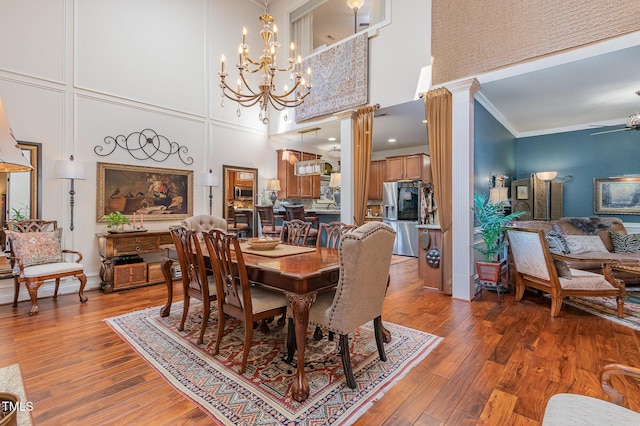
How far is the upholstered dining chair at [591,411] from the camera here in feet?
3.23

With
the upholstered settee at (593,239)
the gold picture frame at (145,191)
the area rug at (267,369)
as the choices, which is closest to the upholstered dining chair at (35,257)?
the gold picture frame at (145,191)

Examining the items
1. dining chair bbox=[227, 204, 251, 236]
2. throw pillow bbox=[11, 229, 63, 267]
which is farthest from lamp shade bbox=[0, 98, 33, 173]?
dining chair bbox=[227, 204, 251, 236]

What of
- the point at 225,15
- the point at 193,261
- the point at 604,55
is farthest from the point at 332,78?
the point at 193,261

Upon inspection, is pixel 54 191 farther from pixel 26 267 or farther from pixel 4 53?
pixel 4 53

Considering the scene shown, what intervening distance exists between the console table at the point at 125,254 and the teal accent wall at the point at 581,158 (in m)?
7.60

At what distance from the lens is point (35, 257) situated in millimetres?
3607

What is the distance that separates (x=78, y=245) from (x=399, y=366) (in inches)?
180

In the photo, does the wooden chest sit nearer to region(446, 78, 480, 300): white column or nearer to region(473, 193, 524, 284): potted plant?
region(446, 78, 480, 300): white column

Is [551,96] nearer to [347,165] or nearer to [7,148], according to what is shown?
[347,165]

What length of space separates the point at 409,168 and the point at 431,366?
5464 mm

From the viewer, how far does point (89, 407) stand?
1.78m

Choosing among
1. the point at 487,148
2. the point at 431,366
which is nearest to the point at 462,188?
the point at 487,148

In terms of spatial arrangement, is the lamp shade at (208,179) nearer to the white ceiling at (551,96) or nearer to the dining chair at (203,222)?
the dining chair at (203,222)

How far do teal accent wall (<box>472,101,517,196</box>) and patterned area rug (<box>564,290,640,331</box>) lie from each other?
179 cm
